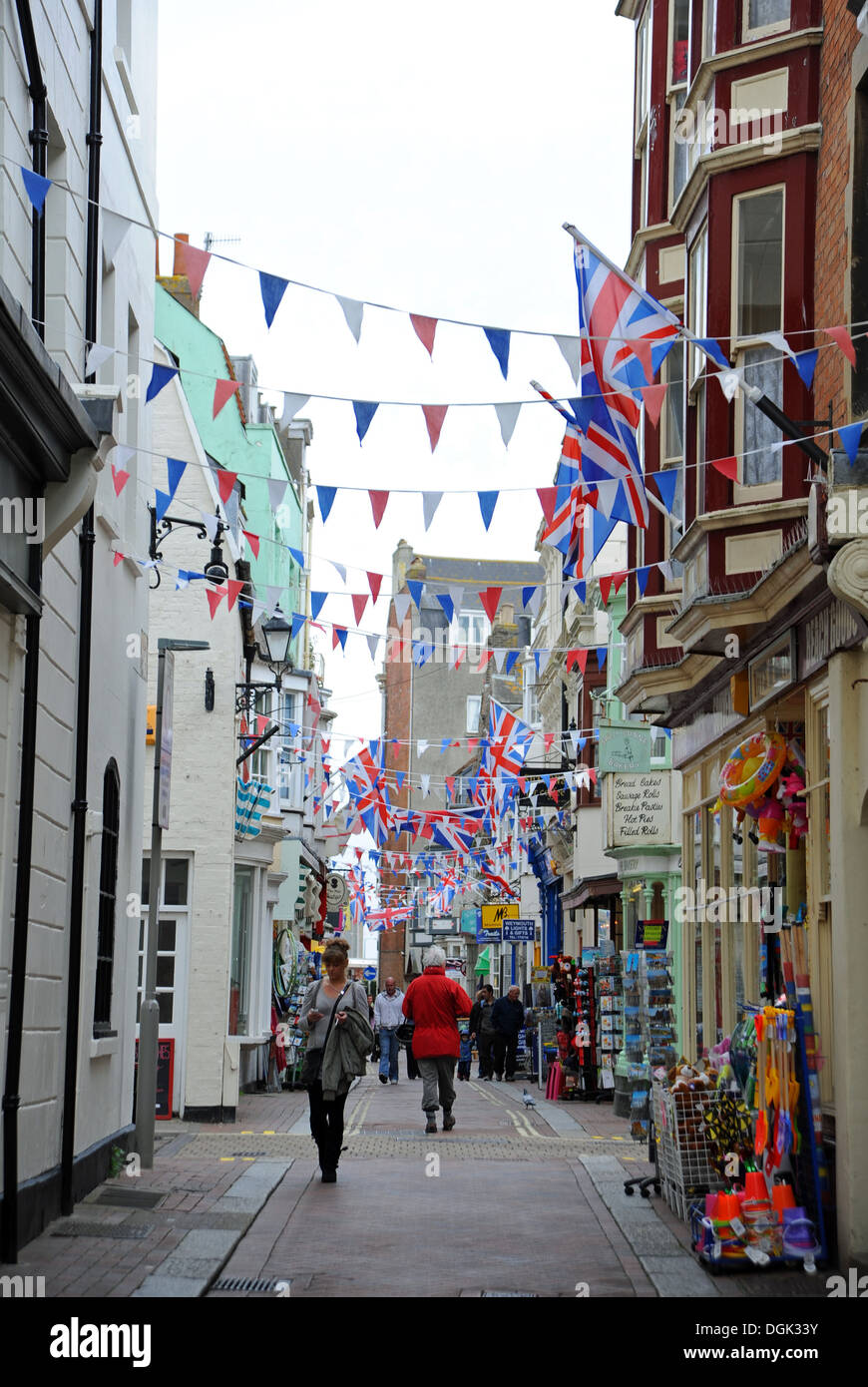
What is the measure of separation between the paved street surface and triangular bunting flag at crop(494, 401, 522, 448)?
459cm

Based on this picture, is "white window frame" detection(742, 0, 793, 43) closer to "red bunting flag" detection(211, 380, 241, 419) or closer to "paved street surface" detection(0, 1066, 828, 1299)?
"red bunting flag" detection(211, 380, 241, 419)

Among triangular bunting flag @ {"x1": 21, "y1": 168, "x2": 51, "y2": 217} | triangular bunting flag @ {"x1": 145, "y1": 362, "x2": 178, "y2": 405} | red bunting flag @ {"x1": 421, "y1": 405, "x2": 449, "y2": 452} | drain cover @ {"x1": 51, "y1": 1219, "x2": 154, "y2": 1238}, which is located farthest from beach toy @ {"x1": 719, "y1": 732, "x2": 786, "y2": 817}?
triangular bunting flag @ {"x1": 21, "y1": 168, "x2": 51, "y2": 217}

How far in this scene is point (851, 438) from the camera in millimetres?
9117

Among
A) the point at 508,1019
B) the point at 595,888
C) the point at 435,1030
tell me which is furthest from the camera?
the point at 508,1019

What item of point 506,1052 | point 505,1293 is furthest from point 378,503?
point 506,1052

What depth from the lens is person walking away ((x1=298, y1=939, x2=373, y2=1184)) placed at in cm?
1283

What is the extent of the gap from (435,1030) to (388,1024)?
1027cm

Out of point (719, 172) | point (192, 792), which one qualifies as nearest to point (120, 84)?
point (719, 172)

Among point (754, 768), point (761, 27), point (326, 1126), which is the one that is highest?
point (761, 27)

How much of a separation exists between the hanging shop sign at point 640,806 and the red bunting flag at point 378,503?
39.4 feet

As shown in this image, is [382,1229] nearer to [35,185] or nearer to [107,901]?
[107,901]

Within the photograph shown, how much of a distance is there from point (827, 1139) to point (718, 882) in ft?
15.5

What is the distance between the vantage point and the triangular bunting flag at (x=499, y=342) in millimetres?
8773

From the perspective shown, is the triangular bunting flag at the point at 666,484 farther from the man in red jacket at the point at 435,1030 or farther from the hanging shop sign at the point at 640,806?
the hanging shop sign at the point at 640,806
